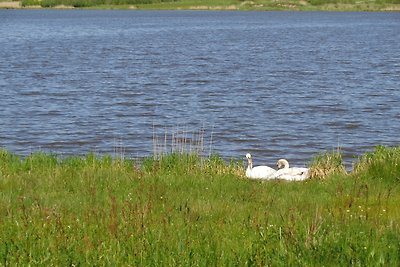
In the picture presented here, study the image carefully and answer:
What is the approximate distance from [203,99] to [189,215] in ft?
83.6

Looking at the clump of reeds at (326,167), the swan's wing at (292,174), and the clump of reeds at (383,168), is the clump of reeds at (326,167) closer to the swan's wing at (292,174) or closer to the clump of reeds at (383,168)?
the swan's wing at (292,174)

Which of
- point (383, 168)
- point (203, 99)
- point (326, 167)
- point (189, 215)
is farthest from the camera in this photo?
point (203, 99)

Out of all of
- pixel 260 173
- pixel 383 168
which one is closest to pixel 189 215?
pixel 383 168

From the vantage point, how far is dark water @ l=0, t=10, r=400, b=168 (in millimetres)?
25984

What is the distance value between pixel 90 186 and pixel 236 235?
4.14 metres

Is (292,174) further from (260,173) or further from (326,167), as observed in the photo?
(326,167)

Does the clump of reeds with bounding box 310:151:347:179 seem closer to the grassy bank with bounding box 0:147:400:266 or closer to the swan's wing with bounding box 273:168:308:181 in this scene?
the grassy bank with bounding box 0:147:400:266

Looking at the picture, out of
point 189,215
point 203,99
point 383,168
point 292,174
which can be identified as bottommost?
point 203,99

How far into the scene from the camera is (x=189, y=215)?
1145 centimetres

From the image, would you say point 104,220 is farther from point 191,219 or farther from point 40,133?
point 40,133

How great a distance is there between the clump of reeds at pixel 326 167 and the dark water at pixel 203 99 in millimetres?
4320

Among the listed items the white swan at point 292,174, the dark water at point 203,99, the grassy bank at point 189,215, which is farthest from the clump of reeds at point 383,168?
the dark water at point 203,99

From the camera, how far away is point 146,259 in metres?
9.05

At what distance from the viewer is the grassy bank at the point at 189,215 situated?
9.13 m
